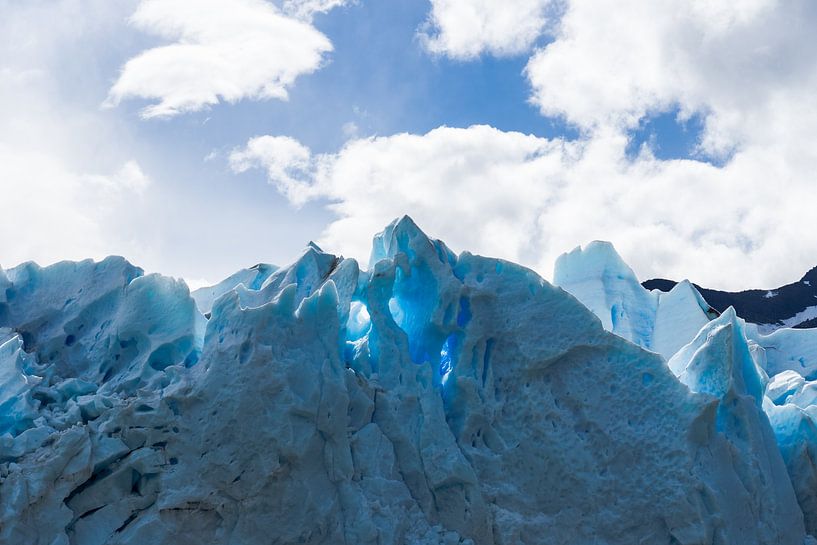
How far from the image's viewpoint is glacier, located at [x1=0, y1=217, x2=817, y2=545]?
10031 mm

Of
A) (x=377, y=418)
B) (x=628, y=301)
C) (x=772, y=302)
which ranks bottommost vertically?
(x=377, y=418)

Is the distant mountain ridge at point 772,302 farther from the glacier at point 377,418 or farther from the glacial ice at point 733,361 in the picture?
the glacier at point 377,418

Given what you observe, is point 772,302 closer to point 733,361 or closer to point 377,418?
point 733,361

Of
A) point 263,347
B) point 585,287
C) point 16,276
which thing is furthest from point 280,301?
point 585,287

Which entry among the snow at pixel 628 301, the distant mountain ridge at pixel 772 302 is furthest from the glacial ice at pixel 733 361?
the distant mountain ridge at pixel 772 302

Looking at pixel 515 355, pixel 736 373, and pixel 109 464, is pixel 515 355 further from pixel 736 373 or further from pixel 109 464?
pixel 109 464

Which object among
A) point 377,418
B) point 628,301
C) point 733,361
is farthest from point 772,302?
point 377,418

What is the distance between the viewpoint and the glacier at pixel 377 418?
1003 centimetres

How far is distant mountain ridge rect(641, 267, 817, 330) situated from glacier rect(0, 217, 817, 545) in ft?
53.0

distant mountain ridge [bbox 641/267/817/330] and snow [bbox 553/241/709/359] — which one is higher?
distant mountain ridge [bbox 641/267/817/330]

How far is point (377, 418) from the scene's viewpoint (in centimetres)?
1134

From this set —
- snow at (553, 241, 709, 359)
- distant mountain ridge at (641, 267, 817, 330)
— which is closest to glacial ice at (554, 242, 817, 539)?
snow at (553, 241, 709, 359)

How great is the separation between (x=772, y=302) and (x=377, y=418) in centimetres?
2394

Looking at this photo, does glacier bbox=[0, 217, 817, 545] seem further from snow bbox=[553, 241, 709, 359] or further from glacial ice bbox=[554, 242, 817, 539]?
snow bbox=[553, 241, 709, 359]
